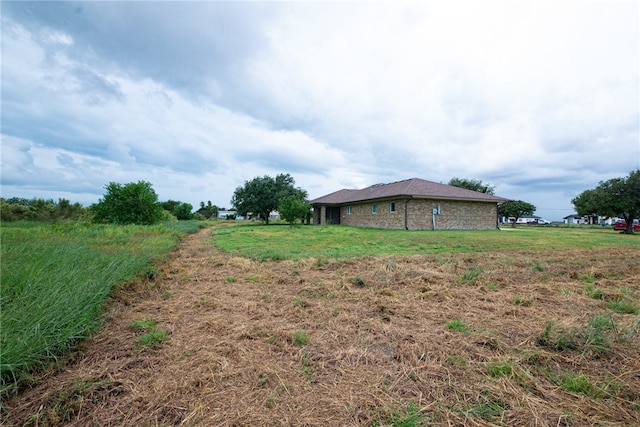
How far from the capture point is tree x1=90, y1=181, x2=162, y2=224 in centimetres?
1548

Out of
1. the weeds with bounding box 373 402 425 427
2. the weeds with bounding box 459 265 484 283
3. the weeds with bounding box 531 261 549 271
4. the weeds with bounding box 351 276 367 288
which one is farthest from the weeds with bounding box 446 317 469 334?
the weeds with bounding box 531 261 549 271

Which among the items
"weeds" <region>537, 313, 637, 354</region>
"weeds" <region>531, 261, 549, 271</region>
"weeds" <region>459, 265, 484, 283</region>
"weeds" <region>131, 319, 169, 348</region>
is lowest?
"weeds" <region>131, 319, 169, 348</region>

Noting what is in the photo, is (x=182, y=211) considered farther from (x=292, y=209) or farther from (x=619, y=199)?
(x=619, y=199)

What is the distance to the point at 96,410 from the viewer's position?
5.65 feet

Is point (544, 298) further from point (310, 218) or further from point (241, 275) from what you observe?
point (310, 218)

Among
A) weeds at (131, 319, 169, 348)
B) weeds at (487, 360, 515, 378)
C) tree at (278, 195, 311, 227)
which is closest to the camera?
weeds at (487, 360, 515, 378)

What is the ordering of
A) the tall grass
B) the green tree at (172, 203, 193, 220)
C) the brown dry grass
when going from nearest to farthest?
the brown dry grass, the tall grass, the green tree at (172, 203, 193, 220)

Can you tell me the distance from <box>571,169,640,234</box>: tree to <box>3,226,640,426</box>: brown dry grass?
23.2 metres

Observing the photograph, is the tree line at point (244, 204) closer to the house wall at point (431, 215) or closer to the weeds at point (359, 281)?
the house wall at point (431, 215)

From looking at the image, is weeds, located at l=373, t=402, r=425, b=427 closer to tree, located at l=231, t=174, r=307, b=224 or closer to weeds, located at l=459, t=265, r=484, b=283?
weeds, located at l=459, t=265, r=484, b=283

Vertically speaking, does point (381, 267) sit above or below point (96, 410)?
above

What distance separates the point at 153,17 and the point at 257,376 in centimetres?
887

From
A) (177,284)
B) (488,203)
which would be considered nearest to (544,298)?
(177,284)

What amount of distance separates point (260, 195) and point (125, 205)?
1443 centimetres
